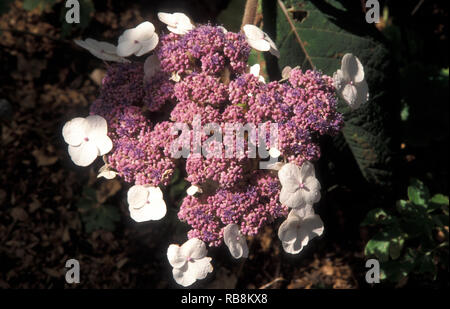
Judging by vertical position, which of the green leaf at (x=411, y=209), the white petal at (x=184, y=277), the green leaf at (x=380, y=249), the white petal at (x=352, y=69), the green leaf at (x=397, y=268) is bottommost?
the green leaf at (x=397, y=268)

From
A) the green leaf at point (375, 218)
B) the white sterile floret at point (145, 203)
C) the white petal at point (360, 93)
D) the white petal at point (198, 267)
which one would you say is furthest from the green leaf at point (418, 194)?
the white sterile floret at point (145, 203)

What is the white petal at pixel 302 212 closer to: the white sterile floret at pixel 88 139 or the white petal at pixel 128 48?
the white sterile floret at pixel 88 139

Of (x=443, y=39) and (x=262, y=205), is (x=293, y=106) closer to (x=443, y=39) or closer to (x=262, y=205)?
(x=262, y=205)

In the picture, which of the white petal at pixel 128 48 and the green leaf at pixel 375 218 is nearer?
the white petal at pixel 128 48

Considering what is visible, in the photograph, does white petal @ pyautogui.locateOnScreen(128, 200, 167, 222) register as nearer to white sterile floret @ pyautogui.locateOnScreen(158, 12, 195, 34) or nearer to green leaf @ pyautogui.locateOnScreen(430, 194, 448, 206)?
white sterile floret @ pyautogui.locateOnScreen(158, 12, 195, 34)
